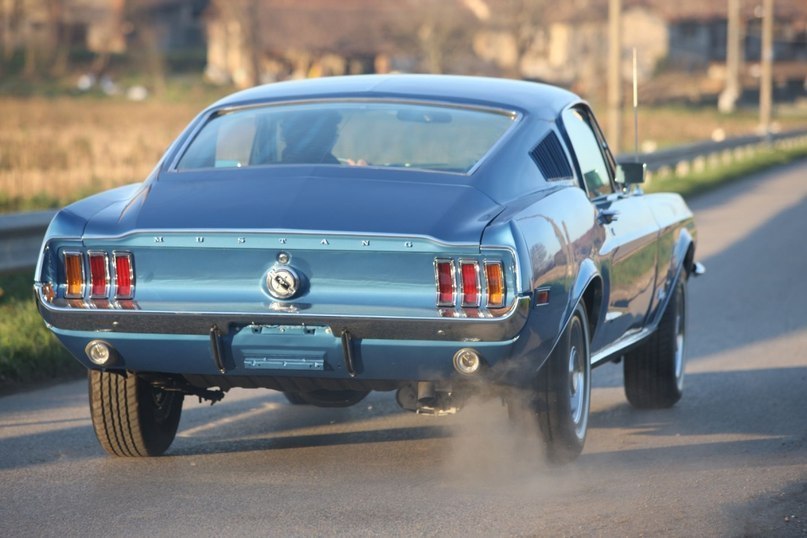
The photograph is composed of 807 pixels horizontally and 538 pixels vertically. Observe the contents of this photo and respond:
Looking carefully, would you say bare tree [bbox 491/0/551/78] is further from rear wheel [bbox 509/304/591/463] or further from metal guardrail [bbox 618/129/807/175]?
rear wheel [bbox 509/304/591/463]

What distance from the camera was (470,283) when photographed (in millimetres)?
5578

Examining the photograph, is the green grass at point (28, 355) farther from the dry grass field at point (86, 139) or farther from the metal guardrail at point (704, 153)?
the metal guardrail at point (704, 153)

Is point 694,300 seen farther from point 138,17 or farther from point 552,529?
point 138,17

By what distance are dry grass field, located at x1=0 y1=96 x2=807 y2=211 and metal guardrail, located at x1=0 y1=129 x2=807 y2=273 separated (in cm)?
278

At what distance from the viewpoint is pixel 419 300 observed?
557 centimetres

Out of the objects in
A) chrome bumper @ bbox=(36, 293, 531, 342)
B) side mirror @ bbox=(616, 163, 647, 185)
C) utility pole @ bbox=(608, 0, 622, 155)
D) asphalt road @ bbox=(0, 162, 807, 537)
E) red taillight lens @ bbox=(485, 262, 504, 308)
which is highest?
red taillight lens @ bbox=(485, 262, 504, 308)

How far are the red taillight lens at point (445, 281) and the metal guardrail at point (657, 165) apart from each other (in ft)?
20.1

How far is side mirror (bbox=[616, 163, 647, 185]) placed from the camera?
794 cm

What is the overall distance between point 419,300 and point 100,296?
1.19 m

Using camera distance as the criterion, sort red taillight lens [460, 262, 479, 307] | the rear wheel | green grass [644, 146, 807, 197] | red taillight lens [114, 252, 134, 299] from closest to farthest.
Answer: red taillight lens [460, 262, 479, 307]
red taillight lens [114, 252, 134, 299]
the rear wheel
green grass [644, 146, 807, 197]

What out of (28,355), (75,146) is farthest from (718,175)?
(28,355)

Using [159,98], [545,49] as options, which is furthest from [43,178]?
[545,49]

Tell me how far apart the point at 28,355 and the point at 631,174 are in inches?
142

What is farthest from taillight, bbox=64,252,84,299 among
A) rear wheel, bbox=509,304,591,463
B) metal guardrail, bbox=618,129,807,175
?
metal guardrail, bbox=618,129,807,175
